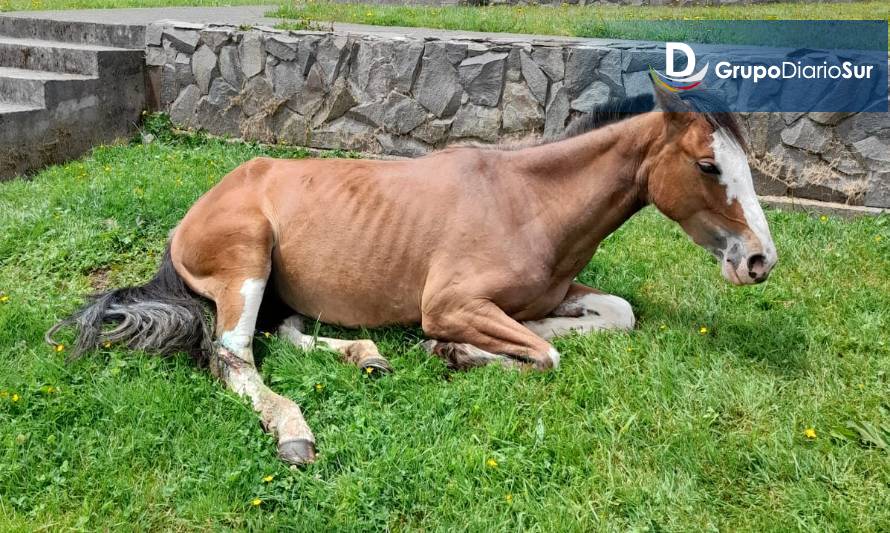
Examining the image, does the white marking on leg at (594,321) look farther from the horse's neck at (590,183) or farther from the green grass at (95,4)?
the green grass at (95,4)

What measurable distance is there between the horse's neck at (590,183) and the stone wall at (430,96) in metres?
1.83

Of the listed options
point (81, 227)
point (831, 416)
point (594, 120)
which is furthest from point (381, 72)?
point (831, 416)

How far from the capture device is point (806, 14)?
31.7 feet

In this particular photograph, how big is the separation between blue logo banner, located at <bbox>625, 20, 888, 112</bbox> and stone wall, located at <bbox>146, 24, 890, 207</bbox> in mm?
104

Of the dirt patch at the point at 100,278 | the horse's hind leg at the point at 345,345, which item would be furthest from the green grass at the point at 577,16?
the horse's hind leg at the point at 345,345

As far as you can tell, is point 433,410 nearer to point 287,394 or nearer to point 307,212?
point 287,394

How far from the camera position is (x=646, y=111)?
173 inches

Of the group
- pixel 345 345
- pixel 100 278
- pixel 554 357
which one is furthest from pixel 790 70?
pixel 100 278

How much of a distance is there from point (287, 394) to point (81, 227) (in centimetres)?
294

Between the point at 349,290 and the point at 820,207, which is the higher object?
the point at 820,207

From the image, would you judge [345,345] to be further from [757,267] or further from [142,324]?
[757,267]

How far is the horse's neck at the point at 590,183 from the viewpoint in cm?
431

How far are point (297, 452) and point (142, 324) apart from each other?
4.43 ft

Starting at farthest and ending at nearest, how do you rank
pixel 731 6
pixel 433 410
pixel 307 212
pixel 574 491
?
pixel 731 6 → pixel 307 212 → pixel 433 410 → pixel 574 491
